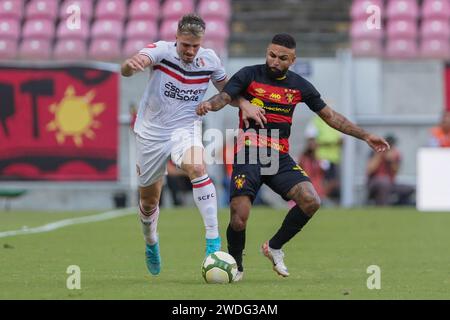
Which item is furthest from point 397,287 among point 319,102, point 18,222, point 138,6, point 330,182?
point 138,6

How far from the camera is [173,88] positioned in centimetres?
951

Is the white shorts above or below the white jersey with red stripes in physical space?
below

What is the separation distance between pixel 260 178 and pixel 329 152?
47.0 feet

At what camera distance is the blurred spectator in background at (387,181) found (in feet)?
72.9

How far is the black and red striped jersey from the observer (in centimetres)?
939

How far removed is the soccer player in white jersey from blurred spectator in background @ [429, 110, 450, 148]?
492 inches

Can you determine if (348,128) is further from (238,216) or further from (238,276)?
(238,276)

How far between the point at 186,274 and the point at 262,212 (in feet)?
34.6

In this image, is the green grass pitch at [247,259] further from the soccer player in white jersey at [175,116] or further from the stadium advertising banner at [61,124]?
the stadium advertising banner at [61,124]

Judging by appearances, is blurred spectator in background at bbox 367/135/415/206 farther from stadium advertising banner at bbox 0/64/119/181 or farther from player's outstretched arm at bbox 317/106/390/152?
player's outstretched arm at bbox 317/106/390/152

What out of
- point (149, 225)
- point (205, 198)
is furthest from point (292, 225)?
point (149, 225)

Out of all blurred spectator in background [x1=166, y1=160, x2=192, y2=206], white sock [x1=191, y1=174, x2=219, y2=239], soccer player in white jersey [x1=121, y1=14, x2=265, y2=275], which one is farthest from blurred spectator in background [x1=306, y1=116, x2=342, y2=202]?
white sock [x1=191, y1=174, x2=219, y2=239]

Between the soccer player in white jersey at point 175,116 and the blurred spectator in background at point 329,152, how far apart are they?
13576 millimetres

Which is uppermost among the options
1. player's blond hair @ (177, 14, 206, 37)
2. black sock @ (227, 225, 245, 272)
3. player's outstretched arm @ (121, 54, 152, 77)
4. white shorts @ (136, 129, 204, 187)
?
player's blond hair @ (177, 14, 206, 37)
